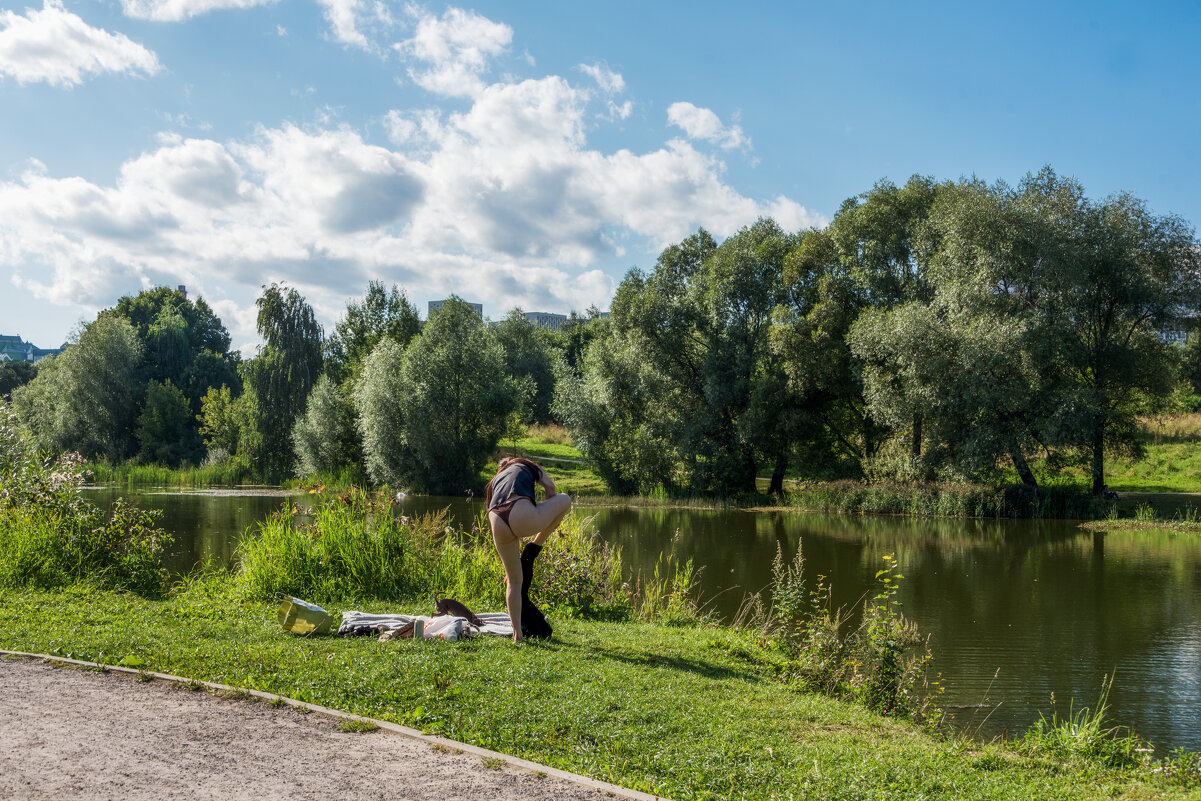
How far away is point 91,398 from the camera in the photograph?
5166 cm

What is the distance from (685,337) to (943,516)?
548 inches

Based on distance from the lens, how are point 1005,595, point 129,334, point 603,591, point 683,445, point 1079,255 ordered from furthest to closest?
point 129,334 < point 683,445 < point 1079,255 < point 1005,595 < point 603,591

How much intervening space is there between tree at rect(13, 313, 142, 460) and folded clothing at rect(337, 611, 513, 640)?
51.9 metres

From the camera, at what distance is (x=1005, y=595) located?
51.9ft

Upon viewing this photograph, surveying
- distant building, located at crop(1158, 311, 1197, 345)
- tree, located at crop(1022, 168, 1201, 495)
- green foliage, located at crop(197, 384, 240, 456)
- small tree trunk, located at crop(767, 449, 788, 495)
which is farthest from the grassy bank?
green foliage, located at crop(197, 384, 240, 456)

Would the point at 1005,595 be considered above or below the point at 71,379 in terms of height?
below

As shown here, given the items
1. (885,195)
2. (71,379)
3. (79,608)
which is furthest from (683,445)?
(71,379)

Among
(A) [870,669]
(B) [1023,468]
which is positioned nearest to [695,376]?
(B) [1023,468]

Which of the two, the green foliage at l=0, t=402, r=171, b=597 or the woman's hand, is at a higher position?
the woman's hand

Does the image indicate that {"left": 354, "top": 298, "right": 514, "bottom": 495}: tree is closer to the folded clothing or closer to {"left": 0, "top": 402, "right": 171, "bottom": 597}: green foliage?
{"left": 0, "top": 402, "right": 171, "bottom": 597}: green foliage

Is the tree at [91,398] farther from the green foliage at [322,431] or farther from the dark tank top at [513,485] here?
the dark tank top at [513,485]

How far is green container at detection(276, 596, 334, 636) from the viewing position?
834cm

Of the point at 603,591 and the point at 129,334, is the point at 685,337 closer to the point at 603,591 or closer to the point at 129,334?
the point at 603,591

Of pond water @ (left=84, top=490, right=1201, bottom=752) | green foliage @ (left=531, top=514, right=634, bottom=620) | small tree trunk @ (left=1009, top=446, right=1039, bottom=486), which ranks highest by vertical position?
small tree trunk @ (left=1009, top=446, right=1039, bottom=486)
